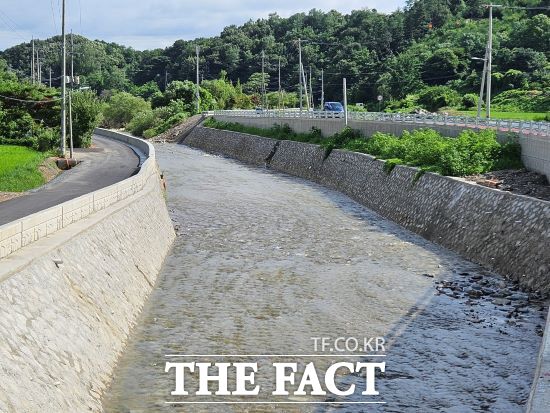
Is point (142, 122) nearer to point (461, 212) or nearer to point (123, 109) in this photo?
point (123, 109)

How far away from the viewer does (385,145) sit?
165 ft

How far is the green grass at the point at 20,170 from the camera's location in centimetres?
4119

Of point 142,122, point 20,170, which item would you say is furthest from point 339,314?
point 142,122

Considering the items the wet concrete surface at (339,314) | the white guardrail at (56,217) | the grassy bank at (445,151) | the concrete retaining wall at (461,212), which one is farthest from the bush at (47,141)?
the white guardrail at (56,217)

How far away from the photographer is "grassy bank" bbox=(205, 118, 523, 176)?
123 feet

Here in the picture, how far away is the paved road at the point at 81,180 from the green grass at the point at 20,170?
1.00 metres

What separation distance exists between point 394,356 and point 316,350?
1.89m

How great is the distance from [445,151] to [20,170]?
2403 centimetres

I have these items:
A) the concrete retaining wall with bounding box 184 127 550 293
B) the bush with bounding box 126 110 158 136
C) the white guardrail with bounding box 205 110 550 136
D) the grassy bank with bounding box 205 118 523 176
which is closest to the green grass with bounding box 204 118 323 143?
the white guardrail with bounding box 205 110 550 136

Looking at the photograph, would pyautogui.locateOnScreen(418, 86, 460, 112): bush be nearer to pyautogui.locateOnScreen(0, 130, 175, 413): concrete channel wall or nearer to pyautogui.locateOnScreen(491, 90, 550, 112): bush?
pyautogui.locateOnScreen(491, 90, 550, 112): bush

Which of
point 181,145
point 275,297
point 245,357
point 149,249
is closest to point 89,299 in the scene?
point 245,357

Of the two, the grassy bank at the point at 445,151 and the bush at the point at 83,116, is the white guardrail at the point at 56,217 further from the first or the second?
the bush at the point at 83,116

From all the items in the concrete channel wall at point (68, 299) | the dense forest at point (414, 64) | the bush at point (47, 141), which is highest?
the dense forest at point (414, 64)

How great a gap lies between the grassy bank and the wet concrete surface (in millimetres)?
4433
